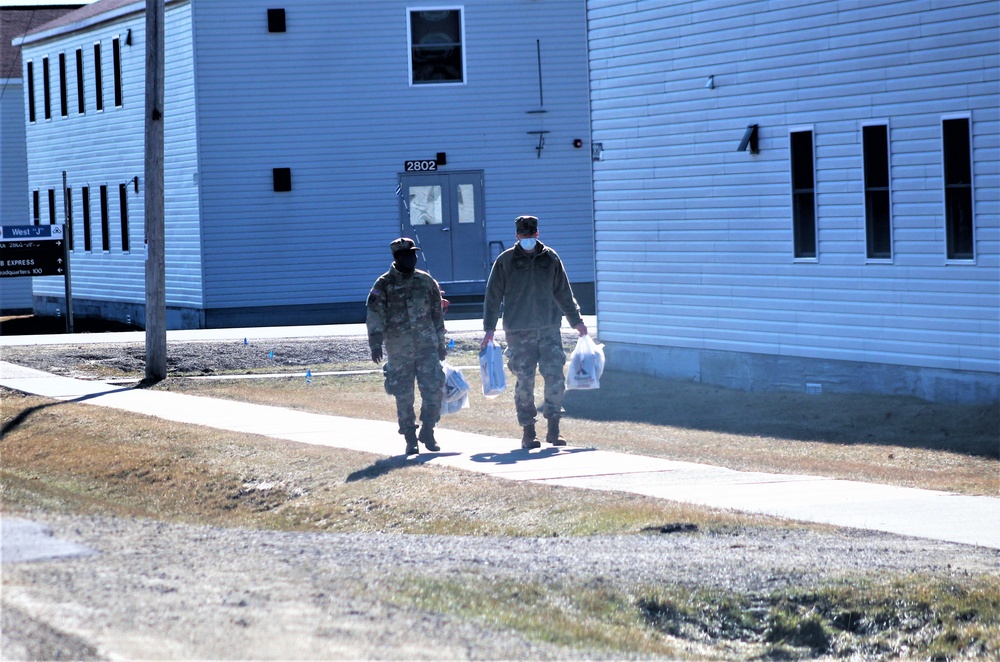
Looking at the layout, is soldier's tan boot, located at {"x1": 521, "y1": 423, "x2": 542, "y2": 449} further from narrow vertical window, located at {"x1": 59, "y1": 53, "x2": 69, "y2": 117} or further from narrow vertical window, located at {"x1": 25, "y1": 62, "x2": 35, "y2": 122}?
narrow vertical window, located at {"x1": 25, "y1": 62, "x2": 35, "y2": 122}

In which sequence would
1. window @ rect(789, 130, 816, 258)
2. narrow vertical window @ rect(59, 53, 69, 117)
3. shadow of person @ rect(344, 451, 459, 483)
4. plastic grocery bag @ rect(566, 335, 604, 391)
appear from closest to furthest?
shadow of person @ rect(344, 451, 459, 483)
plastic grocery bag @ rect(566, 335, 604, 391)
window @ rect(789, 130, 816, 258)
narrow vertical window @ rect(59, 53, 69, 117)

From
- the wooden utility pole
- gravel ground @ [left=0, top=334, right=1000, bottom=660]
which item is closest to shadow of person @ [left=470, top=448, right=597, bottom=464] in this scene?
gravel ground @ [left=0, top=334, right=1000, bottom=660]

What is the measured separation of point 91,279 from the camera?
3656cm

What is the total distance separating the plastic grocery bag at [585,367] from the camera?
44.9 ft

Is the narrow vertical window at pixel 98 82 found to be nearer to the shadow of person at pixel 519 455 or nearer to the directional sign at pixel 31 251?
the directional sign at pixel 31 251

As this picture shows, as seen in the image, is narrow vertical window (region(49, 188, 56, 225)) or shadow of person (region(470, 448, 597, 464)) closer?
shadow of person (region(470, 448, 597, 464))

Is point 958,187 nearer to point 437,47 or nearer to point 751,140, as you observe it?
point 751,140

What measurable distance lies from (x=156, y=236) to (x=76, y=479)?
22.8ft

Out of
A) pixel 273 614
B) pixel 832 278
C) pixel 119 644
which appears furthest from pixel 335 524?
pixel 832 278

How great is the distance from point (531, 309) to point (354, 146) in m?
18.2

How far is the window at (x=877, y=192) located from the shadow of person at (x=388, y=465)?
6.44 metres

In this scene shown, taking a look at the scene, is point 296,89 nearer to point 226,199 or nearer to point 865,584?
point 226,199

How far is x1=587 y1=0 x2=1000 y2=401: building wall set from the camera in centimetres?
1572

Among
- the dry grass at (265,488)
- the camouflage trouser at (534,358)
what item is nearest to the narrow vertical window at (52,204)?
the dry grass at (265,488)
